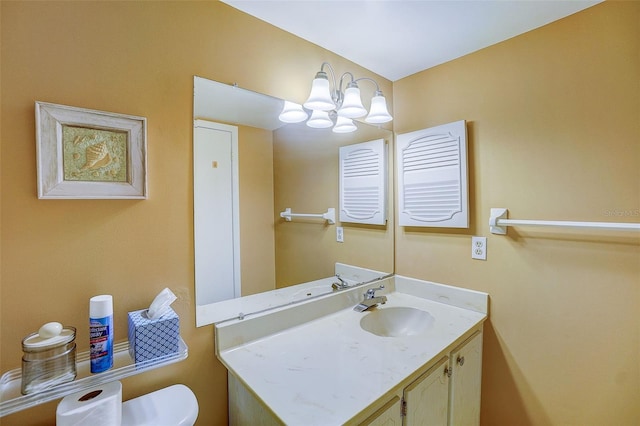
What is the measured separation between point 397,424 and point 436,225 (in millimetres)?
1044

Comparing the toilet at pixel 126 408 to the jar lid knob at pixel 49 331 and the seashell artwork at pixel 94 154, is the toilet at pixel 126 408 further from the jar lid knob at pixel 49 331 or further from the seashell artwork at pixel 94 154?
the seashell artwork at pixel 94 154

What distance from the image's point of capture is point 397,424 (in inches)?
37.6

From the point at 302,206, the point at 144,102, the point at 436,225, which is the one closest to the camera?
the point at 144,102

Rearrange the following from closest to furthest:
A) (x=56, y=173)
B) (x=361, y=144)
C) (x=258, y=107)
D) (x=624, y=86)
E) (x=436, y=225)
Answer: (x=56, y=173) < (x=624, y=86) < (x=258, y=107) < (x=436, y=225) < (x=361, y=144)

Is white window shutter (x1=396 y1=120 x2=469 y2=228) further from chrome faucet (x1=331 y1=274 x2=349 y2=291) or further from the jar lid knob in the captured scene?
the jar lid knob

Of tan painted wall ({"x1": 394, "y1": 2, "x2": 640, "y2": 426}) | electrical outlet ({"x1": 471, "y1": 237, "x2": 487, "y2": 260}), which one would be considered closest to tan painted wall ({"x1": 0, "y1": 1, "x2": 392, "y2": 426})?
tan painted wall ({"x1": 394, "y1": 2, "x2": 640, "y2": 426})

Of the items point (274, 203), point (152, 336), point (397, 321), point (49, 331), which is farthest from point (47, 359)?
point (397, 321)

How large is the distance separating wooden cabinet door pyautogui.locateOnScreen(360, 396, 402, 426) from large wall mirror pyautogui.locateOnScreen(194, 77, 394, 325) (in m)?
0.60

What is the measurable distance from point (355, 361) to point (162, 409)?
0.64 meters

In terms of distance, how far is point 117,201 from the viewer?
2.93ft

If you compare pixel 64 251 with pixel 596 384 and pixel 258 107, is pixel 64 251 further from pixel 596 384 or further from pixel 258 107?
A: pixel 596 384

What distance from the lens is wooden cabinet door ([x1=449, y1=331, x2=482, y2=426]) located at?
1.26 metres

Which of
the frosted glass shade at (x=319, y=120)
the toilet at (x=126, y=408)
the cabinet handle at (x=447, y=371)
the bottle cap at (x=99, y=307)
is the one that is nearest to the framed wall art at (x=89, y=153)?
the bottle cap at (x=99, y=307)

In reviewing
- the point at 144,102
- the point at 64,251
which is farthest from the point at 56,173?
the point at 144,102
